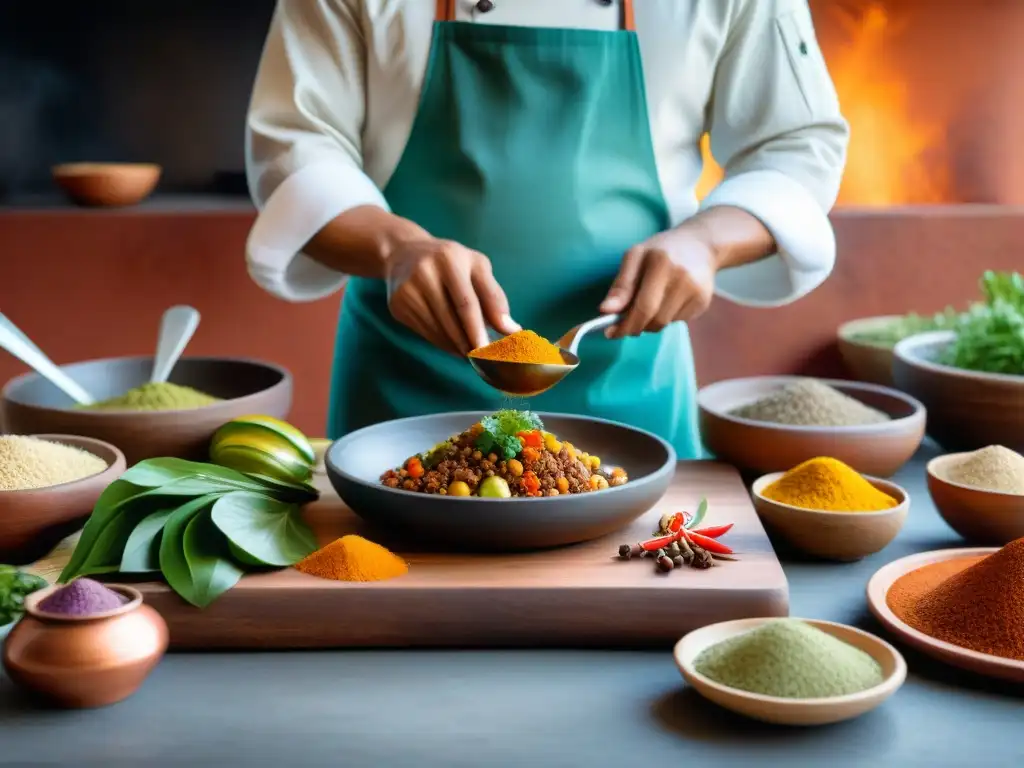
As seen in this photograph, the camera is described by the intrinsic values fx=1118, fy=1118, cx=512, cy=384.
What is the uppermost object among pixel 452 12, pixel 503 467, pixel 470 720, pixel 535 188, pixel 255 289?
pixel 452 12

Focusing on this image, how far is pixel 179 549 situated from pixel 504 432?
14.4 inches

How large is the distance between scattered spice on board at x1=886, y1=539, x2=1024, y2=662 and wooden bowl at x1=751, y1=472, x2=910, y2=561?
0.13 meters

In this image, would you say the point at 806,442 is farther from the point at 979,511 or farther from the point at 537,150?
the point at 537,150

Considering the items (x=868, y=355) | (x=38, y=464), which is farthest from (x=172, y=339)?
(x=868, y=355)

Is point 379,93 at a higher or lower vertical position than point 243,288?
higher

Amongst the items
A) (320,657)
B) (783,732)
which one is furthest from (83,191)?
(783,732)

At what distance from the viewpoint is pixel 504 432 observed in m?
1.24

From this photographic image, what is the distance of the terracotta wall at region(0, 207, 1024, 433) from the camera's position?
319 centimetres

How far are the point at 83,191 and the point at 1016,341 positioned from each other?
8.33ft

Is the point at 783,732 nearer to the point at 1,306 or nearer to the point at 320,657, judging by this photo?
the point at 320,657

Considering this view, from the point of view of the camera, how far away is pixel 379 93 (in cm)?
166

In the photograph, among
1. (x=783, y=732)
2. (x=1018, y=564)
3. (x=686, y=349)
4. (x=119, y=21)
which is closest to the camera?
(x=783, y=732)

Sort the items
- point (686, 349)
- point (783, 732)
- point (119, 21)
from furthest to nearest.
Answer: point (119, 21)
point (686, 349)
point (783, 732)

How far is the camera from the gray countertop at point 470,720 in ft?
2.81
